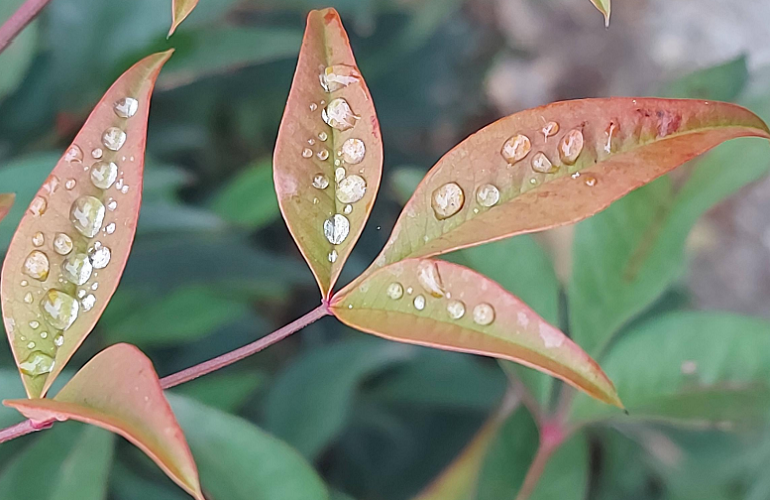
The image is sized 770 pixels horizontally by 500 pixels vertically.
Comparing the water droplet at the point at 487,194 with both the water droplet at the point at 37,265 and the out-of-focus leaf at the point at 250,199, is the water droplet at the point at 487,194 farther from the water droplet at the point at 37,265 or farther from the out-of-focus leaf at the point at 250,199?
the out-of-focus leaf at the point at 250,199

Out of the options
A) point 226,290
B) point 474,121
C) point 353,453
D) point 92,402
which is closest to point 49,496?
point 92,402

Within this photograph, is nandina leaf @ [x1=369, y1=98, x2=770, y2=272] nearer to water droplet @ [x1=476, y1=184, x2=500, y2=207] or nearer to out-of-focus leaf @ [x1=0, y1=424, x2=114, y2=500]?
water droplet @ [x1=476, y1=184, x2=500, y2=207]

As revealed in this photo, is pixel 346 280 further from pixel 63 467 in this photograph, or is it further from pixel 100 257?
pixel 100 257

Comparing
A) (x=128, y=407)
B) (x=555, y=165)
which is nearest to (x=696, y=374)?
Result: (x=555, y=165)

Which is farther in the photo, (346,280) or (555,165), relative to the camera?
(346,280)

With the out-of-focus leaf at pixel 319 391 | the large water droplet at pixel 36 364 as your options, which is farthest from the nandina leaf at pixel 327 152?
the out-of-focus leaf at pixel 319 391

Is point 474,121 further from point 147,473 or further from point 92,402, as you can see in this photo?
point 92,402
